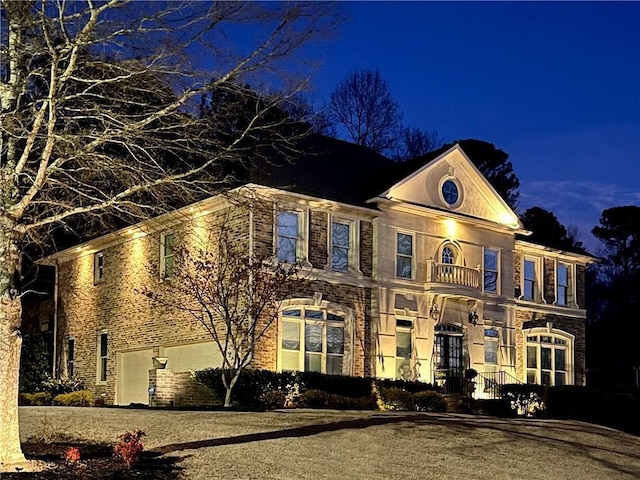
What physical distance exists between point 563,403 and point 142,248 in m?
13.5

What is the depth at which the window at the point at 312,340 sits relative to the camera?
2572cm

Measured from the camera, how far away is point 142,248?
29.4 meters

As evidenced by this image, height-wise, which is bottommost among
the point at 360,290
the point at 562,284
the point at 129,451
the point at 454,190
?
the point at 129,451

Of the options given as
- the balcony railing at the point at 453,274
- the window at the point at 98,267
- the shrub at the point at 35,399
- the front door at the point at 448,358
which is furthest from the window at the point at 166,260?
the front door at the point at 448,358

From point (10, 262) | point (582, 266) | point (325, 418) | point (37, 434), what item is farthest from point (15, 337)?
point (582, 266)

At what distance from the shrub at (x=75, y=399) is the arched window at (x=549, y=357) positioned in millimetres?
14760

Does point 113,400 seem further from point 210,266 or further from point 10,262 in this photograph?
point 10,262

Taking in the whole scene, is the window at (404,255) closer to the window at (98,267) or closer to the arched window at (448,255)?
the arched window at (448,255)

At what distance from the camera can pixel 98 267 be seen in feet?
106

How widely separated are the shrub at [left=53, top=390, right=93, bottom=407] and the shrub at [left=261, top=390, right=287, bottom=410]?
23.2ft

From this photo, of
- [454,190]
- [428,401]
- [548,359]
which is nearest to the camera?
[428,401]

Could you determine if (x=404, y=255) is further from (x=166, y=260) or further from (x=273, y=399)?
(x=273, y=399)

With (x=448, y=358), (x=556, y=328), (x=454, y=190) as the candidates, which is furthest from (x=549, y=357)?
(x=454, y=190)

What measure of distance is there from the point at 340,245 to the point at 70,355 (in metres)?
11.6
